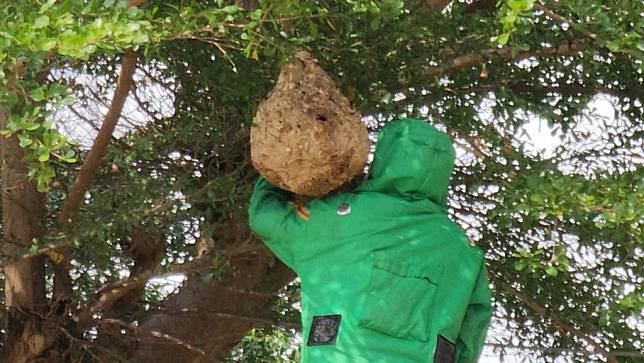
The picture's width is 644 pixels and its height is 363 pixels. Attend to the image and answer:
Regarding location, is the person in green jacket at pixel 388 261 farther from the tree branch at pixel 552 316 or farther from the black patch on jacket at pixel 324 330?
the tree branch at pixel 552 316

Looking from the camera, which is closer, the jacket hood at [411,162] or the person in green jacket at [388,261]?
the person in green jacket at [388,261]

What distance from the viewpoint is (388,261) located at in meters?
2.81

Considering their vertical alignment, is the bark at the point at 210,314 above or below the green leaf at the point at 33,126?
above

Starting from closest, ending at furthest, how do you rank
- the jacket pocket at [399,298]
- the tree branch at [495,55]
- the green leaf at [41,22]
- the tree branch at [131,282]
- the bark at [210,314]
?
the green leaf at [41,22] → the jacket pocket at [399,298] → the tree branch at [495,55] → the tree branch at [131,282] → the bark at [210,314]

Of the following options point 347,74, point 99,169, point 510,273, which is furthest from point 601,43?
point 99,169

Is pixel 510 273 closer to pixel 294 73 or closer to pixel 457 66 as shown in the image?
pixel 457 66

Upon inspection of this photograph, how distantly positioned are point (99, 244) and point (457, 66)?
3.96 feet

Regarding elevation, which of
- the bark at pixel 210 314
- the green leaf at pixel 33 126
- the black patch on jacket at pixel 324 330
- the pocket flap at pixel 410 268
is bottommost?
the black patch on jacket at pixel 324 330

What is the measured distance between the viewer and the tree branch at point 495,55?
3.38 m

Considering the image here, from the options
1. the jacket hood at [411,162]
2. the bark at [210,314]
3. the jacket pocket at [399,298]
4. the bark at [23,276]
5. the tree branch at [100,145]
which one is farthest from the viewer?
the bark at [210,314]

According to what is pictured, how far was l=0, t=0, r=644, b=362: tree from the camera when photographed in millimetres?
2760

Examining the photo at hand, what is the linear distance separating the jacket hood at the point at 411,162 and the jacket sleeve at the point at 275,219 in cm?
19

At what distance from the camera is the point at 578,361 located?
12.3 feet

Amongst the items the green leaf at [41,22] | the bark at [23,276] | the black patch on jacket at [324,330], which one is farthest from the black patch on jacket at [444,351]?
the bark at [23,276]
